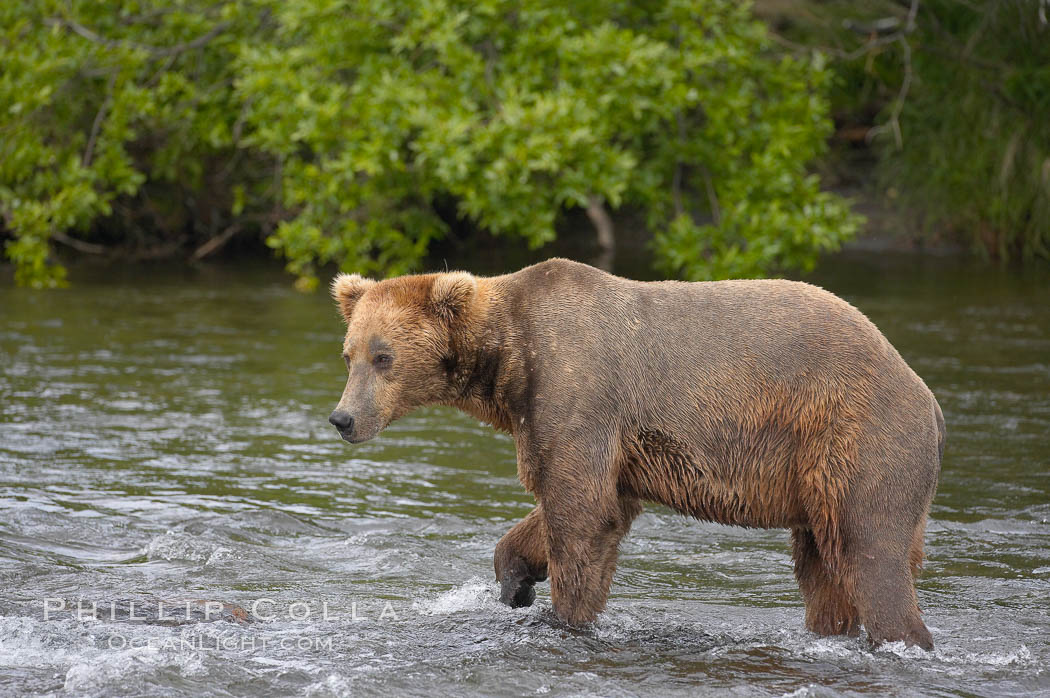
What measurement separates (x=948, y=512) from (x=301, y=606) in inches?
157

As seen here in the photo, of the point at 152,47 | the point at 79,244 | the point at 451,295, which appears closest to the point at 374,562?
the point at 451,295

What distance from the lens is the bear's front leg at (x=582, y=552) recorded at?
17.8 feet

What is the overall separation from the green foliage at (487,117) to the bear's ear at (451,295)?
6.66 m

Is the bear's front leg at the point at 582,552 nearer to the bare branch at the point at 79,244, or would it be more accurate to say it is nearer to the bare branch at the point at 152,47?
the bare branch at the point at 152,47

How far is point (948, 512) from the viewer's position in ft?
26.0

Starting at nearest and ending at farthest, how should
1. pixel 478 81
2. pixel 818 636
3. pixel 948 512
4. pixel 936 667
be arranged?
pixel 936 667 → pixel 818 636 → pixel 948 512 → pixel 478 81

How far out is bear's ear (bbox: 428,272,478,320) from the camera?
5.52m

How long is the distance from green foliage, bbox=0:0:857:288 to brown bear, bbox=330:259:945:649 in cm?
664

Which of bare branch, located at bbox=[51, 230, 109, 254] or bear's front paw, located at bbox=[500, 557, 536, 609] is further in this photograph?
bare branch, located at bbox=[51, 230, 109, 254]

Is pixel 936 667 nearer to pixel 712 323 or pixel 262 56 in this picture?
pixel 712 323

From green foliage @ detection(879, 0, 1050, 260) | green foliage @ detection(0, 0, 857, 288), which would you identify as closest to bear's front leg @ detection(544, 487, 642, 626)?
green foliage @ detection(0, 0, 857, 288)

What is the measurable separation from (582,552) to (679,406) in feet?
2.39

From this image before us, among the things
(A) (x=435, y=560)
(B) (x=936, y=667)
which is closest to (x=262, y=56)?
(A) (x=435, y=560)

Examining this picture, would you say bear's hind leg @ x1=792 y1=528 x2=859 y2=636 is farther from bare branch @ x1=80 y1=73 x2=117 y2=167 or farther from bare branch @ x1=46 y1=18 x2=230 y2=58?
bare branch @ x1=46 y1=18 x2=230 y2=58
